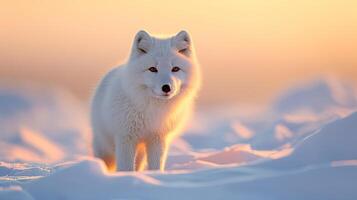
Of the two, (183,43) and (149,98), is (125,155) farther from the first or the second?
(183,43)

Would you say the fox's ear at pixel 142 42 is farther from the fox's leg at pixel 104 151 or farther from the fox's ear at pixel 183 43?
the fox's leg at pixel 104 151

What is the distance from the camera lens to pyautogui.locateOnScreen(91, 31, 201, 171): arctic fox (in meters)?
5.25

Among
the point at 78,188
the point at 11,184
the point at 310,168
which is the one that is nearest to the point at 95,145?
the point at 11,184

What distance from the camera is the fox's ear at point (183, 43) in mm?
5496

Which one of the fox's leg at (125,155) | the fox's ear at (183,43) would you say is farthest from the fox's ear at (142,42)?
the fox's leg at (125,155)

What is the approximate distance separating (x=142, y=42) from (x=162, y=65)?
366 mm

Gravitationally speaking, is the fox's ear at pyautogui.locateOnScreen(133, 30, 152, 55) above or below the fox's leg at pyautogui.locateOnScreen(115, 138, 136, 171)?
above

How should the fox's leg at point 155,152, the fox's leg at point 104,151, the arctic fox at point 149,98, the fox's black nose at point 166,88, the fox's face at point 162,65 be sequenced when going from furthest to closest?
the fox's leg at point 104,151
the fox's leg at point 155,152
the arctic fox at point 149,98
the fox's face at point 162,65
the fox's black nose at point 166,88

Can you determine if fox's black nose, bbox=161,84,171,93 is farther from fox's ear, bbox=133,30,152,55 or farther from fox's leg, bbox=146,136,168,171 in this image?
fox's leg, bbox=146,136,168,171

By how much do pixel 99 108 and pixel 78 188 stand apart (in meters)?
2.33

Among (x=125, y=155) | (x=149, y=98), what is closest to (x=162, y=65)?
(x=149, y=98)

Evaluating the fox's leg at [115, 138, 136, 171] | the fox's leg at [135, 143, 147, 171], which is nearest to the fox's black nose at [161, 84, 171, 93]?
the fox's leg at [115, 138, 136, 171]

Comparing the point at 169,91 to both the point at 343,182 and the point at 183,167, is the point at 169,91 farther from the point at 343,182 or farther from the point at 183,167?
the point at 343,182

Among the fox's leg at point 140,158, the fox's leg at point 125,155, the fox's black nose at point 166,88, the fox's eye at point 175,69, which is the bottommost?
the fox's leg at point 125,155
